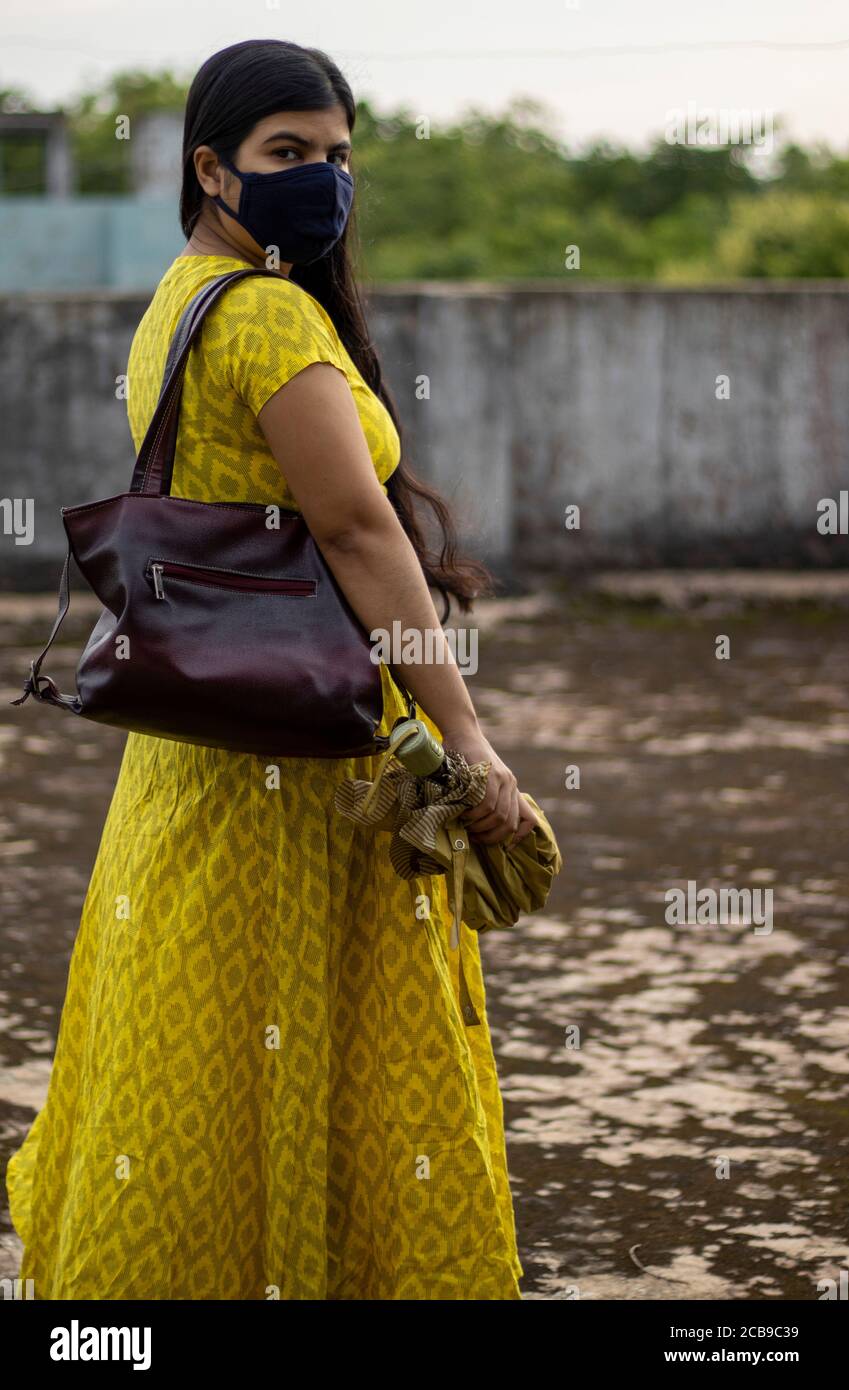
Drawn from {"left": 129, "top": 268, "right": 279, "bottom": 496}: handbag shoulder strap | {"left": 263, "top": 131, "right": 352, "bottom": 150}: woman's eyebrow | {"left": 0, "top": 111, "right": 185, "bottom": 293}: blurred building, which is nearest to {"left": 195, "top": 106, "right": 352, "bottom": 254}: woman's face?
{"left": 263, "top": 131, "right": 352, "bottom": 150}: woman's eyebrow

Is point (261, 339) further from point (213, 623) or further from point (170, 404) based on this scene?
point (213, 623)

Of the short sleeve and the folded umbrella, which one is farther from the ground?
the short sleeve

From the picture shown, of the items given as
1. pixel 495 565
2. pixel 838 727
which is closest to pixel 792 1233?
pixel 838 727

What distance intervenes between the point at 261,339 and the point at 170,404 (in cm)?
14

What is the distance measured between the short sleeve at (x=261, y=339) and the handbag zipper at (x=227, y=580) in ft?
0.64

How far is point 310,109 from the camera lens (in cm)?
228

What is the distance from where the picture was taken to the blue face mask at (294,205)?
227cm

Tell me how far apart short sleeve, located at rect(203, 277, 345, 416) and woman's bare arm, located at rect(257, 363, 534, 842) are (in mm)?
21

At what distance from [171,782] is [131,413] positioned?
0.49 m

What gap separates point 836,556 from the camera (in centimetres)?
1039

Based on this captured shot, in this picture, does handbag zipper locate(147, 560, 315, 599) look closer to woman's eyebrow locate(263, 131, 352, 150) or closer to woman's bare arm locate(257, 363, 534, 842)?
woman's bare arm locate(257, 363, 534, 842)

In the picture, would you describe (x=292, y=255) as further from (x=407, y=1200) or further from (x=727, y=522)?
(x=727, y=522)

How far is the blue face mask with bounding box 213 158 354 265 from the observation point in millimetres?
2268

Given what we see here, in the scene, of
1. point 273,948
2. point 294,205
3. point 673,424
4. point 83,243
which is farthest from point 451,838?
point 83,243
